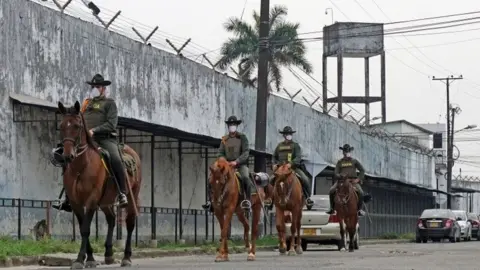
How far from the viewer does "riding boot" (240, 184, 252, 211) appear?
65.9ft

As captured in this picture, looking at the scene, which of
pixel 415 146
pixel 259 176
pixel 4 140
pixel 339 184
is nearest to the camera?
pixel 259 176

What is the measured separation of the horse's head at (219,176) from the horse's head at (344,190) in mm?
6805

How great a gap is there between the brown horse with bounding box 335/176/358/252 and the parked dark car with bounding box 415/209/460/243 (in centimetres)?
2092

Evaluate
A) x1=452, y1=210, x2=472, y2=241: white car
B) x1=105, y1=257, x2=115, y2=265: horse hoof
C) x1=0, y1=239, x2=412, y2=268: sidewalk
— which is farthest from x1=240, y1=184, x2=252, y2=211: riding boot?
x1=452, y1=210, x2=472, y2=241: white car

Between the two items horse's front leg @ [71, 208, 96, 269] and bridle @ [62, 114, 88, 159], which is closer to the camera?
bridle @ [62, 114, 88, 159]

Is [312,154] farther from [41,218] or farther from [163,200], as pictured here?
[41,218]

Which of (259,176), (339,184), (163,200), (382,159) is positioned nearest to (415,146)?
(382,159)

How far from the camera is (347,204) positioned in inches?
1011

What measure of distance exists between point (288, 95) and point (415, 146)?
2731 cm

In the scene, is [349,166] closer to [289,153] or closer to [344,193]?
[344,193]

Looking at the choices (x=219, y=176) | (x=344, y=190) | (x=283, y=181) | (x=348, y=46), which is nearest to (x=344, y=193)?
(x=344, y=190)

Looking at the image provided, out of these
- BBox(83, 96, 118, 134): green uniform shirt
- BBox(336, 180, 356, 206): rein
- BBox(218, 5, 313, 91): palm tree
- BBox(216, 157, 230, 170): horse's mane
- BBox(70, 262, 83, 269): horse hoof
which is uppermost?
BBox(218, 5, 313, 91): palm tree

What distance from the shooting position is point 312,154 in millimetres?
40406

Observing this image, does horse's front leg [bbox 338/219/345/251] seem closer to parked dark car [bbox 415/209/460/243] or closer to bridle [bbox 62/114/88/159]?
bridle [bbox 62/114/88/159]
